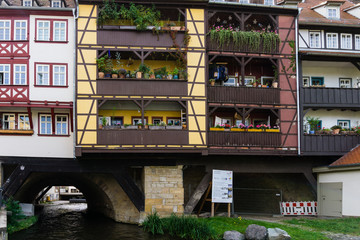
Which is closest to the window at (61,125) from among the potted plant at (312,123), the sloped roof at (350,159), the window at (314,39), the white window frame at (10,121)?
the white window frame at (10,121)

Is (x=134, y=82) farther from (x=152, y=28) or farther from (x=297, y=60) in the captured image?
(x=297, y=60)

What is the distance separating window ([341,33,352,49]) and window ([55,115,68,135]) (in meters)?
15.3

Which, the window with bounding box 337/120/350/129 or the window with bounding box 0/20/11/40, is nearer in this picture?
the window with bounding box 0/20/11/40

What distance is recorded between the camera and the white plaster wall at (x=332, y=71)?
25.7 meters

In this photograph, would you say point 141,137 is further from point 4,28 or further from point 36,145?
point 4,28

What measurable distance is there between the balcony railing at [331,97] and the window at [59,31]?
41.0 feet

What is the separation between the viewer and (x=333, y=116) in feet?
83.7

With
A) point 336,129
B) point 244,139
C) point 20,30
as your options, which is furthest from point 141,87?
point 336,129

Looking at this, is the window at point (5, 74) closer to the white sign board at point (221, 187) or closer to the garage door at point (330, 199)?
the white sign board at point (221, 187)

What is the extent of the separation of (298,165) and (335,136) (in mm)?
2388

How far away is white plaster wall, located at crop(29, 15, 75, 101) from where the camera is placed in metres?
22.5

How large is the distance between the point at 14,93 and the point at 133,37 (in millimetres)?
6283

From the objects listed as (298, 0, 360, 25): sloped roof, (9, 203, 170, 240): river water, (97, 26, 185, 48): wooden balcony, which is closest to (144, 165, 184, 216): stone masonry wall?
(9, 203, 170, 240): river water

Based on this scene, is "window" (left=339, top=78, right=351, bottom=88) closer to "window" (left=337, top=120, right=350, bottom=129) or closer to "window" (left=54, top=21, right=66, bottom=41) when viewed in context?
"window" (left=337, top=120, right=350, bottom=129)
